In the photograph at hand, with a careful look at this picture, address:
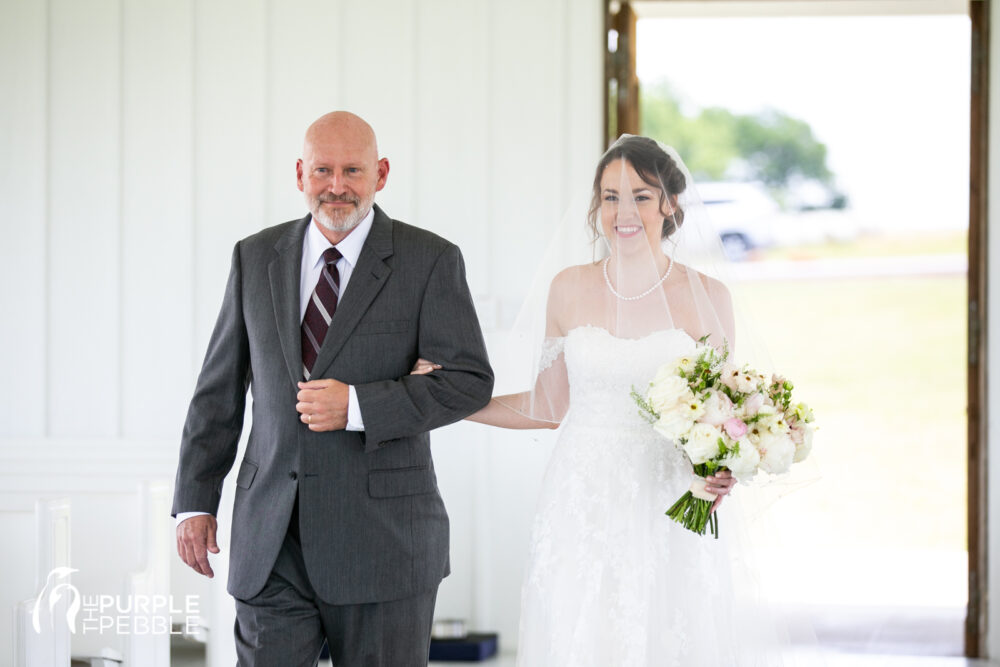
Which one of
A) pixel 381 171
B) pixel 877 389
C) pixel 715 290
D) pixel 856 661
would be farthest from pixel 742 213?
pixel 381 171

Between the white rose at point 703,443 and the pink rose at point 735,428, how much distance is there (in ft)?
0.11

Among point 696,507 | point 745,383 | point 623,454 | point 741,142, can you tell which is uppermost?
point 741,142

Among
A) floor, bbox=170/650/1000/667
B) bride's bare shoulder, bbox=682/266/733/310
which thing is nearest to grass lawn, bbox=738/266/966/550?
floor, bbox=170/650/1000/667

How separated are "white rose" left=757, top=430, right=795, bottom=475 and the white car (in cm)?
802

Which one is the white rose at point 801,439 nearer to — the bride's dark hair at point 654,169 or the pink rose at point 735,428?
the pink rose at point 735,428

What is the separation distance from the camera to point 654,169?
2.79 m

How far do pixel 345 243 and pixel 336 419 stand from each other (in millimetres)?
449

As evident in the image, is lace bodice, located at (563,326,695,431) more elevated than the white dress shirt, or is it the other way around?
the white dress shirt

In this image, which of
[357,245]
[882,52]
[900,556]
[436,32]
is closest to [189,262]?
[436,32]

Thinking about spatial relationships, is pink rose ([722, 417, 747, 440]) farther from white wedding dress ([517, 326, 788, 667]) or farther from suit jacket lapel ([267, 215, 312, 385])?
suit jacket lapel ([267, 215, 312, 385])

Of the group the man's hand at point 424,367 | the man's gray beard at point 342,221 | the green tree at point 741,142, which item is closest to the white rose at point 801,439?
the man's hand at point 424,367

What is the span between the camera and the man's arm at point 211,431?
2.34 metres

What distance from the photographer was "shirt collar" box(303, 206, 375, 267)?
2.35m

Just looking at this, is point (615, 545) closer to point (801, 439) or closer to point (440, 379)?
point (801, 439)
